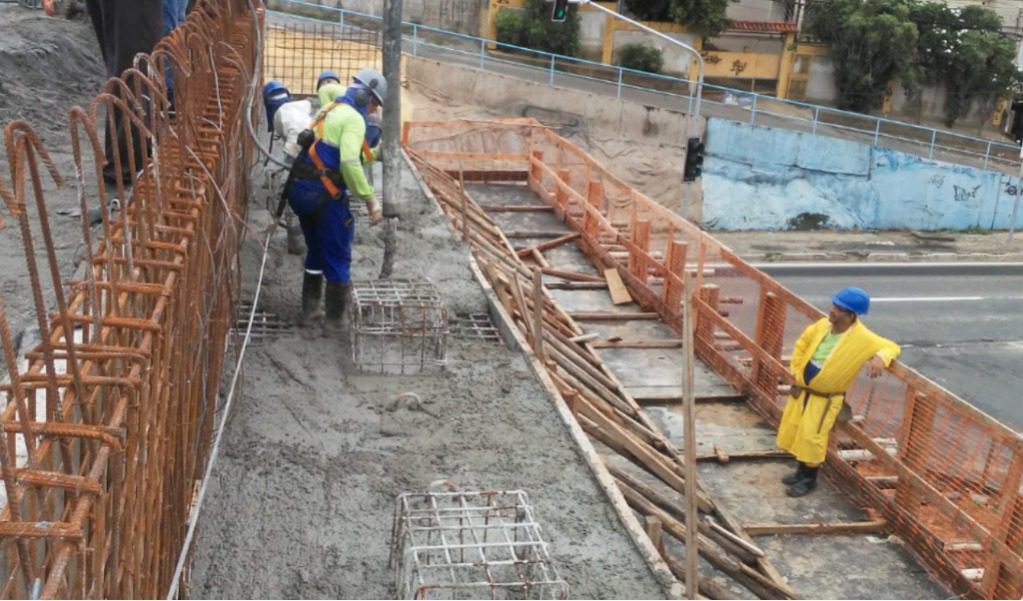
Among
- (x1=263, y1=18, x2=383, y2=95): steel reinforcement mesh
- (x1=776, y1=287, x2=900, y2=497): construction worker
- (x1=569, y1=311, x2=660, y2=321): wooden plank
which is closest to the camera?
(x1=776, y1=287, x2=900, y2=497): construction worker

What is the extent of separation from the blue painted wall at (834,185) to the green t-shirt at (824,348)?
23.4 meters

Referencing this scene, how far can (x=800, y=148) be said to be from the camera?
30.9 metres

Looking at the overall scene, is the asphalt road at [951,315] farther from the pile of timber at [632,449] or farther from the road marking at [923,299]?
the pile of timber at [632,449]

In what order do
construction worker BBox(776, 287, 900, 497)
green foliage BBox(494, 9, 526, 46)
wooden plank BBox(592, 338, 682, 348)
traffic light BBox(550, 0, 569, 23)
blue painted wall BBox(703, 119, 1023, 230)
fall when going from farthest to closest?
1. green foliage BBox(494, 9, 526, 46)
2. blue painted wall BBox(703, 119, 1023, 230)
3. traffic light BBox(550, 0, 569, 23)
4. wooden plank BBox(592, 338, 682, 348)
5. construction worker BBox(776, 287, 900, 497)

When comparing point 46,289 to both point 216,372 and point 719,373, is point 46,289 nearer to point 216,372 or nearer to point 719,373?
point 216,372

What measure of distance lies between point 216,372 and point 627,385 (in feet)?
16.6

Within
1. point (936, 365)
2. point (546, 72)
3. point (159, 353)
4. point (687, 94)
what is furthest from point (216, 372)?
point (687, 94)

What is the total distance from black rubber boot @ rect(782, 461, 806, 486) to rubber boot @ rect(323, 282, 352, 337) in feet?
12.0

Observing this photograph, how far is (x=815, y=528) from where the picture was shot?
25.2 feet

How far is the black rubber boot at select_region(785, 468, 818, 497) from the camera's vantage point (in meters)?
8.18

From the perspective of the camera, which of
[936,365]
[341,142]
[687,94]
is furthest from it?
[687,94]

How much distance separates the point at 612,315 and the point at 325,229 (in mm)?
4853

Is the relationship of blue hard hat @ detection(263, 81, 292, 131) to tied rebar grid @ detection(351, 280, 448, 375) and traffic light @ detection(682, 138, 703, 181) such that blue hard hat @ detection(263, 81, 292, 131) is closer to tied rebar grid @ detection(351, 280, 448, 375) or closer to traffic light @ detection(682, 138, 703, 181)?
tied rebar grid @ detection(351, 280, 448, 375)

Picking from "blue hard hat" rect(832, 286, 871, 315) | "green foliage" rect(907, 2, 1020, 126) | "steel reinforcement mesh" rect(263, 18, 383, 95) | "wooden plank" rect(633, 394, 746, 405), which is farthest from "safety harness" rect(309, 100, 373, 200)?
"green foliage" rect(907, 2, 1020, 126)
